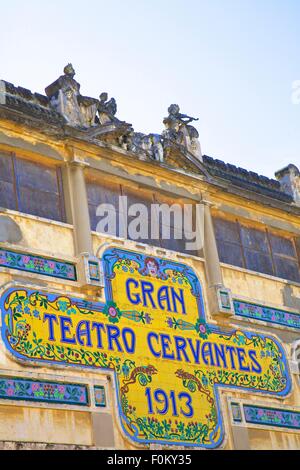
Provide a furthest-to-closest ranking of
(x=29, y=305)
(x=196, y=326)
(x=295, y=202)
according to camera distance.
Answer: (x=295, y=202) < (x=196, y=326) < (x=29, y=305)

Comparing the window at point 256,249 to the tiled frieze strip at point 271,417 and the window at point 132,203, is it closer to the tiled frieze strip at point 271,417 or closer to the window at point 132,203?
the window at point 132,203

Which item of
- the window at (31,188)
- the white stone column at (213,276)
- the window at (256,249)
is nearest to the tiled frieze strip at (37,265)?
the window at (31,188)

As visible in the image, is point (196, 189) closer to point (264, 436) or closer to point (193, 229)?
point (193, 229)

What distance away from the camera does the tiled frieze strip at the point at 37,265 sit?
50.7ft

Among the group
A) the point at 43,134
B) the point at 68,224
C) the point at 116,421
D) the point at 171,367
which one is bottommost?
the point at 116,421

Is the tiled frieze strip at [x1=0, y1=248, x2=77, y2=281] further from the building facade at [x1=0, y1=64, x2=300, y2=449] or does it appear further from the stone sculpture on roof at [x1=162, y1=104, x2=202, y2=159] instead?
the stone sculpture on roof at [x1=162, y1=104, x2=202, y2=159]

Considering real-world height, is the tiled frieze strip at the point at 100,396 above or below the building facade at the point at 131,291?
below

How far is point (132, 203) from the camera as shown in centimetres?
1814

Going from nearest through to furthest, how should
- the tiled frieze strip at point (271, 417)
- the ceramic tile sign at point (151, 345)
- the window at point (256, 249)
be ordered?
the ceramic tile sign at point (151, 345) < the tiled frieze strip at point (271, 417) < the window at point (256, 249)

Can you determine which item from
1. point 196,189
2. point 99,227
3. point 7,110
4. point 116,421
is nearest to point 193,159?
point 196,189

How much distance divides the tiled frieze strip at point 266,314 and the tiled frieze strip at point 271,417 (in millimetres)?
1710

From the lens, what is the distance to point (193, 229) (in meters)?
19.0

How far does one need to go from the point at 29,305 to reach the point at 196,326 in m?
3.47

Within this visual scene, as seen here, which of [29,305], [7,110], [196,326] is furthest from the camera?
[196,326]
